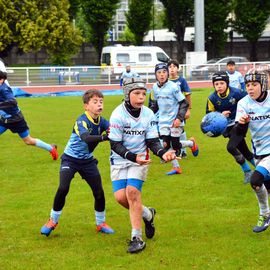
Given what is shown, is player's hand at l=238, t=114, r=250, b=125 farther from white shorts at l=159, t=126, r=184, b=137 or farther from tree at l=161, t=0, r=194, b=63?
tree at l=161, t=0, r=194, b=63

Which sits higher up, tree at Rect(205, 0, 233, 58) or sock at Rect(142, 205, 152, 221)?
tree at Rect(205, 0, 233, 58)

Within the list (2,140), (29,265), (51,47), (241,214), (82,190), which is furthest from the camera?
(51,47)

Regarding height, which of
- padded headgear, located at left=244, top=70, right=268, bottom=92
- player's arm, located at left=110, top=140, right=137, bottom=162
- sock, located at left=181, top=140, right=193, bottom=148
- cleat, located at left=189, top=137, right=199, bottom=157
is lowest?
cleat, located at left=189, top=137, right=199, bottom=157

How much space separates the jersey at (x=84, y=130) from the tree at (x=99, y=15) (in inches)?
1866

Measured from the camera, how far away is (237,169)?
11289 millimetres

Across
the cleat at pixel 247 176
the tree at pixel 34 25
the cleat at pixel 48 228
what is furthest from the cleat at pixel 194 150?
the tree at pixel 34 25

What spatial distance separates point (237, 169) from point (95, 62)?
1879 inches

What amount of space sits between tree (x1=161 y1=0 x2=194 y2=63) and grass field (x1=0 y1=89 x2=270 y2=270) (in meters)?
43.9

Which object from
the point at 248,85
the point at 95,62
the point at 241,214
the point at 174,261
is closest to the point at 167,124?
the point at 241,214

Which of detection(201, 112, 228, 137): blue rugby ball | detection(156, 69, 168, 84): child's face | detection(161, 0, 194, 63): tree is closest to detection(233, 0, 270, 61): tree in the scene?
detection(161, 0, 194, 63): tree

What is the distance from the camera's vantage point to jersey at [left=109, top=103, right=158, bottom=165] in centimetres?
656

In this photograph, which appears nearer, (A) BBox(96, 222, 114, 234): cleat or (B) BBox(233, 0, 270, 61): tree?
(A) BBox(96, 222, 114, 234): cleat

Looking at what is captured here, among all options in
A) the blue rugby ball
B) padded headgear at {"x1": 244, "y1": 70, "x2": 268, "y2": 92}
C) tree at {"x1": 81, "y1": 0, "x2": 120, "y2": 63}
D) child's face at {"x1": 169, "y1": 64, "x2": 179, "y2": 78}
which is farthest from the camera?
tree at {"x1": 81, "y1": 0, "x2": 120, "y2": 63}

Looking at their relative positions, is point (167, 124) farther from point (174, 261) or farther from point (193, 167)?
point (174, 261)
